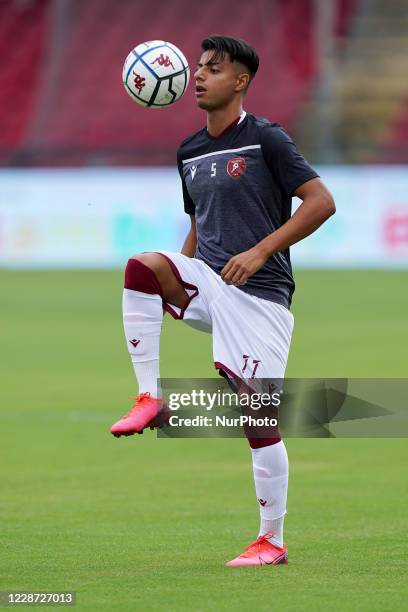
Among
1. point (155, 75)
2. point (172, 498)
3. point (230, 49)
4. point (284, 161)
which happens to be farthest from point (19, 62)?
point (284, 161)

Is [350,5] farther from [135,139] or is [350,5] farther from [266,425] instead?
[266,425]

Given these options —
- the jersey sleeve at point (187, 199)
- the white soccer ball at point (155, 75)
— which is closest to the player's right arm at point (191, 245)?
the jersey sleeve at point (187, 199)

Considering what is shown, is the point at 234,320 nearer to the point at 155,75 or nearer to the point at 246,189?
the point at 246,189

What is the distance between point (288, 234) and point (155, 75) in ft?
3.70

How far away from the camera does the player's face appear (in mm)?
6355

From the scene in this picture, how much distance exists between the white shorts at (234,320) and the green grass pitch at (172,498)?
96 cm

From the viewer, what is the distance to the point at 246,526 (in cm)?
776

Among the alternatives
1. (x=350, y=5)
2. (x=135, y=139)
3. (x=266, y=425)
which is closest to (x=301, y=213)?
(x=266, y=425)

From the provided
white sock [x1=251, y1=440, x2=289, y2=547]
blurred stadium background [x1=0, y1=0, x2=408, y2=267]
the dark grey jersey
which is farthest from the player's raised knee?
blurred stadium background [x1=0, y1=0, x2=408, y2=267]

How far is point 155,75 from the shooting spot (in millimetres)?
6543

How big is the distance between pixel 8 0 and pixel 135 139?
6.52 meters

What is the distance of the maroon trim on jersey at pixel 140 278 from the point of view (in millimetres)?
6266

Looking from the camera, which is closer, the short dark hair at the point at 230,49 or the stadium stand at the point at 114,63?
the short dark hair at the point at 230,49

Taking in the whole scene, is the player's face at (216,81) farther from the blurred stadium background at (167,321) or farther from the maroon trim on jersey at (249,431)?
the blurred stadium background at (167,321)
